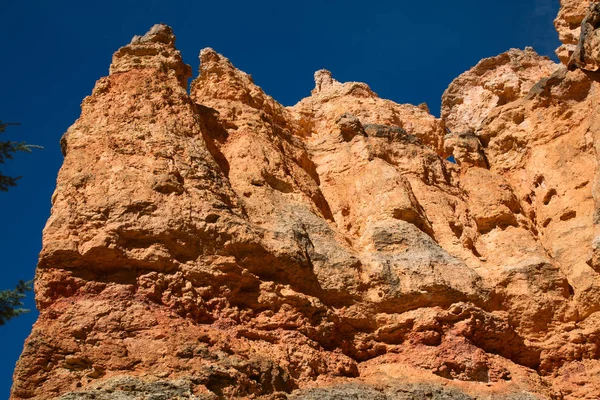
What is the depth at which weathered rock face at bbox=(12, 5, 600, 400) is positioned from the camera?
11.0 metres

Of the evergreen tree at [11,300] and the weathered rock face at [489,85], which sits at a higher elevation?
the weathered rock face at [489,85]

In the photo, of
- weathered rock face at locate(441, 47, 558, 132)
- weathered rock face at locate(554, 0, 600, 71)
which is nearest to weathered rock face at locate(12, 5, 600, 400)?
weathered rock face at locate(554, 0, 600, 71)

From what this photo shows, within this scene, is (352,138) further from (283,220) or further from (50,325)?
(50,325)

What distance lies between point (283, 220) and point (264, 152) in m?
2.53

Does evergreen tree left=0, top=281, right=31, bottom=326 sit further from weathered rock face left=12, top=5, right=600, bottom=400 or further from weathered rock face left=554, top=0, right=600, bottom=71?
weathered rock face left=554, top=0, right=600, bottom=71

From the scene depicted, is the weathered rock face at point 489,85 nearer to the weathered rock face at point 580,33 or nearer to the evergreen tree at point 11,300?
the weathered rock face at point 580,33

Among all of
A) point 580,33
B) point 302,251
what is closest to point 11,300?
point 302,251

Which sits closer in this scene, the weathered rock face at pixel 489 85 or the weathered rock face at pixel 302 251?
the weathered rock face at pixel 302 251

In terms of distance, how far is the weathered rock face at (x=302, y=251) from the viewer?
11.0 metres

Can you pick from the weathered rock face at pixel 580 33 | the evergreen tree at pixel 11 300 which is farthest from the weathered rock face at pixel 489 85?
the evergreen tree at pixel 11 300

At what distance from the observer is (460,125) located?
22.8m

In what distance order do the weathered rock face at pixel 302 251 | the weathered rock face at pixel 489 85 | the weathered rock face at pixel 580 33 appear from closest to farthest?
the weathered rock face at pixel 302 251 < the weathered rock face at pixel 580 33 < the weathered rock face at pixel 489 85

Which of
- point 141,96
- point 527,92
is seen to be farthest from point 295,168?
point 527,92

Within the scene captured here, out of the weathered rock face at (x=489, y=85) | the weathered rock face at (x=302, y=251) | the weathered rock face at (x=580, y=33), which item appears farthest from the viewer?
the weathered rock face at (x=489, y=85)
